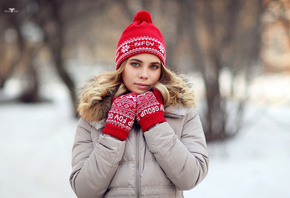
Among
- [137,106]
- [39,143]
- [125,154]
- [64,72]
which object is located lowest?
[39,143]

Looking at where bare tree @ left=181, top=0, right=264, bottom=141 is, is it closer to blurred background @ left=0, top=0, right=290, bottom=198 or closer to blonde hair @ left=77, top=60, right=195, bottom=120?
blurred background @ left=0, top=0, right=290, bottom=198

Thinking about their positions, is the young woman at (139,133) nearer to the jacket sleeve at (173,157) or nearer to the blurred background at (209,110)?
the jacket sleeve at (173,157)

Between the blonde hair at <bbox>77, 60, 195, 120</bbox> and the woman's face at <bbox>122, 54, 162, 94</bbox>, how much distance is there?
5 cm

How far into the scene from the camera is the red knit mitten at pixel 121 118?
1526 mm

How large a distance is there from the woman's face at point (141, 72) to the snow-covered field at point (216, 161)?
92.3 inches

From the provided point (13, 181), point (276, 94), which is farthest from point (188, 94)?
point (276, 94)

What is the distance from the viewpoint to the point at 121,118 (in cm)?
155

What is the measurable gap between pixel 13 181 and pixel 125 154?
3.38 m

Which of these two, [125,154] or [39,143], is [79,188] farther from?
[39,143]

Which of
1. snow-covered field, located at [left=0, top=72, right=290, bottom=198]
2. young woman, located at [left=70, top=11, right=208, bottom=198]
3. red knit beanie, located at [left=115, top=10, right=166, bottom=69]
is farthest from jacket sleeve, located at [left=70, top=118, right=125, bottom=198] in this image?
snow-covered field, located at [left=0, top=72, right=290, bottom=198]

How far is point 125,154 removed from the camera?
1.57 m

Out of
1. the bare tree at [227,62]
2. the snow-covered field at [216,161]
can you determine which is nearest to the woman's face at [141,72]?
the snow-covered field at [216,161]

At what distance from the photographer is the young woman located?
1496 millimetres

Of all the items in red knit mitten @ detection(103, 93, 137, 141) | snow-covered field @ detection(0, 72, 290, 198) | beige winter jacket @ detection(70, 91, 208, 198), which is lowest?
snow-covered field @ detection(0, 72, 290, 198)
